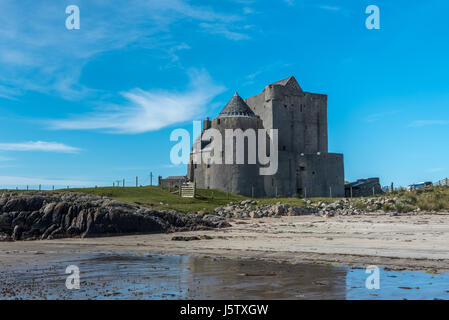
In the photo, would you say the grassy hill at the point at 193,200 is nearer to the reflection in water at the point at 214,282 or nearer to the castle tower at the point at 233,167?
the castle tower at the point at 233,167

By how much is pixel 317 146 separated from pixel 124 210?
196 ft

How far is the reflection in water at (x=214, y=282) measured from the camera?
8.13m

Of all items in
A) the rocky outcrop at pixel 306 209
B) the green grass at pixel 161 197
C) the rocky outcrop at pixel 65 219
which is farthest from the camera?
the green grass at pixel 161 197

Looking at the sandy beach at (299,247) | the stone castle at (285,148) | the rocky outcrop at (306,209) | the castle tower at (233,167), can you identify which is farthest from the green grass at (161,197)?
the sandy beach at (299,247)

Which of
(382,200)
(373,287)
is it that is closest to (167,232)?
(373,287)

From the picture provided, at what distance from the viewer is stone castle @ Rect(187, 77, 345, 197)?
191ft

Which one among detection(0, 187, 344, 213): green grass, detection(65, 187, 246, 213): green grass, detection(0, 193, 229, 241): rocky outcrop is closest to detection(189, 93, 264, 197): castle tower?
detection(0, 187, 344, 213): green grass

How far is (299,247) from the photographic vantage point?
15.5 m

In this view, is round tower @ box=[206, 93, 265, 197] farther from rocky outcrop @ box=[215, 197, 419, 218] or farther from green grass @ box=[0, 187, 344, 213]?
rocky outcrop @ box=[215, 197, 419, 218]

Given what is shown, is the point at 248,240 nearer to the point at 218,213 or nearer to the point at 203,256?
the point at 203,256

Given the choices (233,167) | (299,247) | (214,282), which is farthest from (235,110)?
(214,282)

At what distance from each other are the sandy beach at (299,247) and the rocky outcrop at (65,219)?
116cm

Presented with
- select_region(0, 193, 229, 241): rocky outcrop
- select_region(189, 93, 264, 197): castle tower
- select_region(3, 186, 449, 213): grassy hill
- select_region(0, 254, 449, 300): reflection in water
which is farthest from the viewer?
select_region(189, 93, 264, 197): castle tower

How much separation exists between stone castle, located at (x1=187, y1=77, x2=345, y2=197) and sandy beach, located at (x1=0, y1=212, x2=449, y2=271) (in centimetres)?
3374
